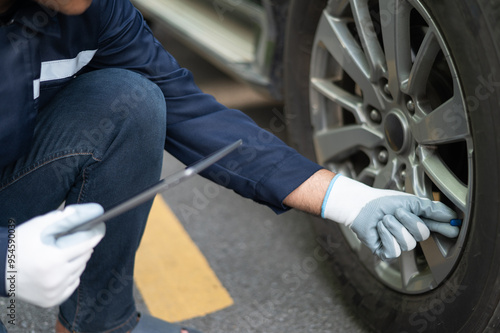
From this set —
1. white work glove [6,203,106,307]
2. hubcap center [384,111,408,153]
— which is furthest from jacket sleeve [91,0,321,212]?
white work glove [6,203,106,307]

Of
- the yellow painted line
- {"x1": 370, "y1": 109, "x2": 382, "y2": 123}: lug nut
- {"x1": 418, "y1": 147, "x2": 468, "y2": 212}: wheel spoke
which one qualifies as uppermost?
{"x1": 418, "y1": 147, "x2": 468, "y2": 212}: wheel spoke

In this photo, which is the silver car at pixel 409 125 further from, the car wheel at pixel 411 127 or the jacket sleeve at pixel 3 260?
the jacket sleeve at pixel 3 260

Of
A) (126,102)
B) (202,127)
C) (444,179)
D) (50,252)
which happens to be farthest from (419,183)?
(50,252)

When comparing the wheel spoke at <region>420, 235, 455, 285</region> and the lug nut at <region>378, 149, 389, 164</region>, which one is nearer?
the wheel spoke at <region>420, 235, 455, 285</region>

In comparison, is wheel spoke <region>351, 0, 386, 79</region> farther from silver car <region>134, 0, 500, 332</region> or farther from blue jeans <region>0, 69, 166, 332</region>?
blue jeans <region>0, 69, 166, 332</region>

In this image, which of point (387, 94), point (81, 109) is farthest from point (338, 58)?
point (81, 109)

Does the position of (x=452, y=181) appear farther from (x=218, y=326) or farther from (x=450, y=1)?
(x=218, y=326)

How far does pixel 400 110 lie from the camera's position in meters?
1.22

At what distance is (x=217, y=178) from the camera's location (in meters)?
1.25

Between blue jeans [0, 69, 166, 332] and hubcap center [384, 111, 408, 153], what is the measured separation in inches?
18.8

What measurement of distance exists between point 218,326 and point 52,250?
65 centimetres

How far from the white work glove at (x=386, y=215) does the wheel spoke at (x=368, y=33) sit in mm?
271

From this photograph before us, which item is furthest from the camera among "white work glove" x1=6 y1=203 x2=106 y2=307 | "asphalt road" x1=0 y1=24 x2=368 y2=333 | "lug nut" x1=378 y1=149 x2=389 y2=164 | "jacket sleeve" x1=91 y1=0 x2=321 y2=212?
"asphalt road" x1=0 y1=24 x2=368 y2=333

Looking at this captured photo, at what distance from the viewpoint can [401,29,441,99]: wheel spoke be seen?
109cm
